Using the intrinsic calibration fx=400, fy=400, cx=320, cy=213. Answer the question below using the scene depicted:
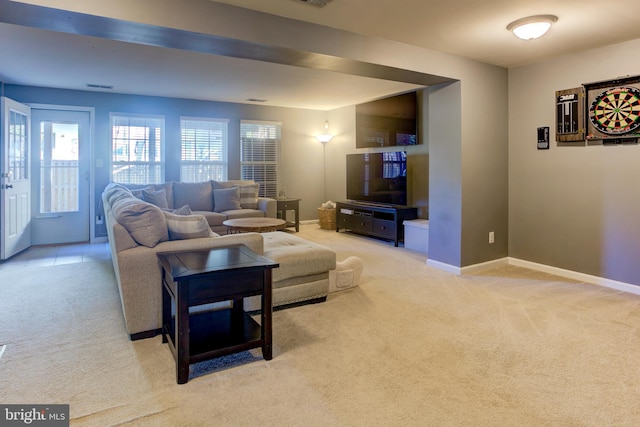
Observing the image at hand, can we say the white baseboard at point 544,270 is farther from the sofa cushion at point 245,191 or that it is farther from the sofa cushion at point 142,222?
the sofa cushion at point 245,191

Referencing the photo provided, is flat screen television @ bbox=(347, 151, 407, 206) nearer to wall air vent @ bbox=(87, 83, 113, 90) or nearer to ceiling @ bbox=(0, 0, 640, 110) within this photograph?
ceiling @ bbox=(0, 0, 640, 110)

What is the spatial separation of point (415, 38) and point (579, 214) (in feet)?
7.86

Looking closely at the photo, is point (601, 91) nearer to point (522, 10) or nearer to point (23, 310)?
point (522, 10)

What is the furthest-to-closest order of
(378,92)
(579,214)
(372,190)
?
(372,190)
(378,92)
(579,214)

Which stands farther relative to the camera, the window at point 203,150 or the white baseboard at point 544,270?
the window at point 203,150

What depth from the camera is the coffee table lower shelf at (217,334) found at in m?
Answer: 2.18

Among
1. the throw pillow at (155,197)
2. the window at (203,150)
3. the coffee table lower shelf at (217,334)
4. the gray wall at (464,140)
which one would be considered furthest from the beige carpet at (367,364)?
the window at (203,150)

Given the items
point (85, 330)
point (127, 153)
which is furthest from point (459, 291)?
point (127, 153)

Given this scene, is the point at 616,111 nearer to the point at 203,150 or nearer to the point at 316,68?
the point at 316,68

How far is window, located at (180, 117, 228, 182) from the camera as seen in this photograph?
22.4 feet

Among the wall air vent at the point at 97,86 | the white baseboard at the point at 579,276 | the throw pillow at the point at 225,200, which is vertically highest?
the wall air vent at the point at 97,86

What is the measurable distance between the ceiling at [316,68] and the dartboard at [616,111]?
46 centimetres

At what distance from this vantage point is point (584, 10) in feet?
9.53

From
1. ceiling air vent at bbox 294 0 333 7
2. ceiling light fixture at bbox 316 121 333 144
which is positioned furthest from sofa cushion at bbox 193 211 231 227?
ceiling air vent at bbox 294 0 333 7
